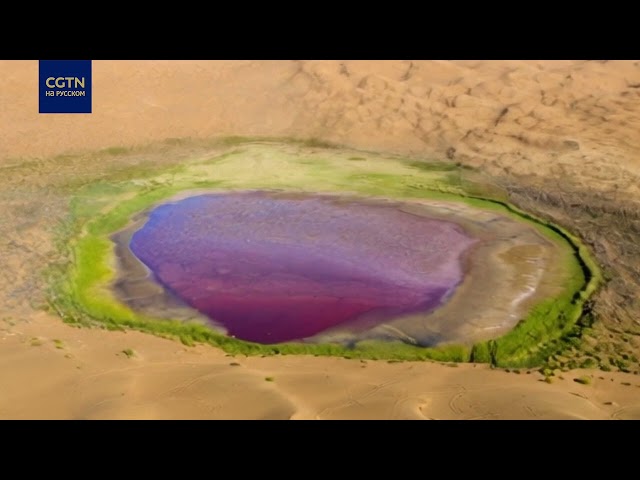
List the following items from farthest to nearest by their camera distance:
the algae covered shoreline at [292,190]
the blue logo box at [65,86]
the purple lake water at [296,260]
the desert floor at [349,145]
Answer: the blue logo box at [65,86] < the purple lake water at [296,260] < the algae covered shoreline at [292,190] < the desert floor at [349,145]

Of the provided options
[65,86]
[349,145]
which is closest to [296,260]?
[349,145]

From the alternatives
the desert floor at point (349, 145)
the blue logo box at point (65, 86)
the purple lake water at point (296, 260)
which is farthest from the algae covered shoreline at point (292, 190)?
the blue logo box at point (65, 86)

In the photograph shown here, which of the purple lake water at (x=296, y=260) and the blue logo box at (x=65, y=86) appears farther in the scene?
A: the blue logo box at (x=65, y=86)

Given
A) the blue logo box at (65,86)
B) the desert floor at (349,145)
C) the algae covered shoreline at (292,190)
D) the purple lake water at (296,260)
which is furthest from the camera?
the blue logo box at (65,86)

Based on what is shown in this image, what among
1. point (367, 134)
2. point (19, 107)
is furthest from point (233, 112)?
point (19, 107)

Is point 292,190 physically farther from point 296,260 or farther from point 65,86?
point 65,86

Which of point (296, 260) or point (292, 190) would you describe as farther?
point (292, 190)

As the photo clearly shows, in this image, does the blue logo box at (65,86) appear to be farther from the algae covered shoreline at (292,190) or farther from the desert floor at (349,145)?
the algae covered shoreline at (292,190)

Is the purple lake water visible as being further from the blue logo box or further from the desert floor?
the blue logo box
